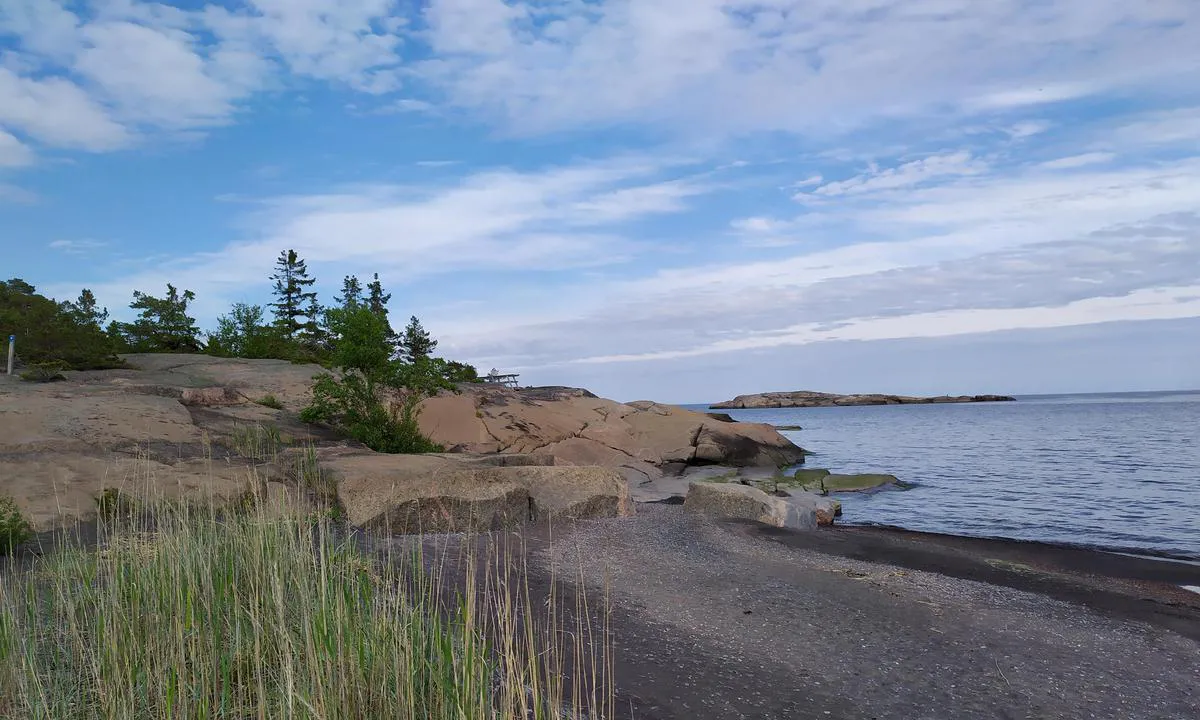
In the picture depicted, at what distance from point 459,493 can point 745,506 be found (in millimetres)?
5820

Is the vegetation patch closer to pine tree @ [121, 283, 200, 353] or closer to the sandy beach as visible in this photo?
the sandy beach

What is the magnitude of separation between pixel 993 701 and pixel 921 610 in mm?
2298

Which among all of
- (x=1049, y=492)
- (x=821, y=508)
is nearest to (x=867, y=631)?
(x=821, y=508)

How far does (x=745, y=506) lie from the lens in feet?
47.8

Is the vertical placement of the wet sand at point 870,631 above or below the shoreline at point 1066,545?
above

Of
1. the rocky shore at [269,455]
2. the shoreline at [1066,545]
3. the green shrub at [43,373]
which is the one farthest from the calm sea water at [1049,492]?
the green shrub at [43,373]

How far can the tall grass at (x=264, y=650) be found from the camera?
4227 millimetres

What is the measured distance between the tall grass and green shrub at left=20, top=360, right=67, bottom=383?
13.8 m

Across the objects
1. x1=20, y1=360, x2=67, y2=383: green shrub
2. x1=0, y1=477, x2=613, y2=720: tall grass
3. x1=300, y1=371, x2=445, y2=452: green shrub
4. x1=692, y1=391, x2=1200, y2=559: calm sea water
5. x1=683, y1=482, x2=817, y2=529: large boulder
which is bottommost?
x1=692, y1=391, x2=1200, y2=559: calm sea water

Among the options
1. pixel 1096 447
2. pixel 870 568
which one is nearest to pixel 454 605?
pixel 870 568

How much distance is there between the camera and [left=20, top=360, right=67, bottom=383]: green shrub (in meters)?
18.1

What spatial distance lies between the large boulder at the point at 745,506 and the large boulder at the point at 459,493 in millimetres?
1945

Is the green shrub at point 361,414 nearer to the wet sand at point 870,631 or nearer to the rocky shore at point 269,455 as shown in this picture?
the rocky shore at point 269,455

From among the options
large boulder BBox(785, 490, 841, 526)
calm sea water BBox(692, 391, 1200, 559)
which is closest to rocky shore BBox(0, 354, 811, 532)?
large boulder BBox(785, 490, 841, 526)
